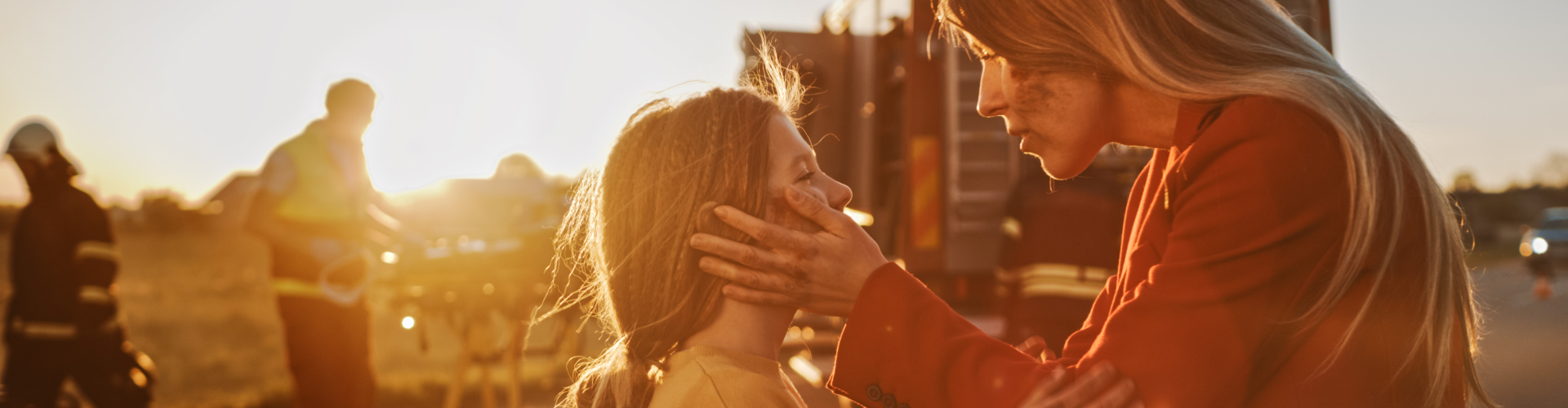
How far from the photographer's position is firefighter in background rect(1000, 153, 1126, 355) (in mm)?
4020

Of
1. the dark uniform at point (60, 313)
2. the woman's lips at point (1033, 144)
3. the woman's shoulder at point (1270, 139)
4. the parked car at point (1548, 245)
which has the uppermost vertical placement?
the woman's shoulder at point (1270, 139)

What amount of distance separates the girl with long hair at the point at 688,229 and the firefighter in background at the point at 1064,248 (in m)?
2.72

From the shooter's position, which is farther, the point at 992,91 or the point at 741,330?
the point at 741,330

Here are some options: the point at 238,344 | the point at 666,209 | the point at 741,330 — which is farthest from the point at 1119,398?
the point at 238,344

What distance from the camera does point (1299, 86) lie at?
1101mm

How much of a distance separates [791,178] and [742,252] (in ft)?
0.76

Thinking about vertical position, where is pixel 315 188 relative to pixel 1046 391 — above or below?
below

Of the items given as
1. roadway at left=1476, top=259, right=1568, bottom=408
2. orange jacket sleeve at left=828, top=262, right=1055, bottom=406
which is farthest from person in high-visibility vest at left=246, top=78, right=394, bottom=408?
roadway at left=1476, top=259, right=1568, bottom=408

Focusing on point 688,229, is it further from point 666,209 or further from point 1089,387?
point 1089,387

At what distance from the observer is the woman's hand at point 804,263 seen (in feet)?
4.28

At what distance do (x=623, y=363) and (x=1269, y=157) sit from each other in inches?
41.8

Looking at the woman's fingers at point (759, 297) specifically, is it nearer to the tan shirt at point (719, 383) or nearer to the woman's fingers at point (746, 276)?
the woman's fingers at point (746, 276)

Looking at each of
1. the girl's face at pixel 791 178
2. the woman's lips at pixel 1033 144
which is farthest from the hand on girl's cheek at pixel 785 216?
the woman's lips at pixel 1033 144

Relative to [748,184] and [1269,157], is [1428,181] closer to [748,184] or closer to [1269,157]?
[1269,157]
